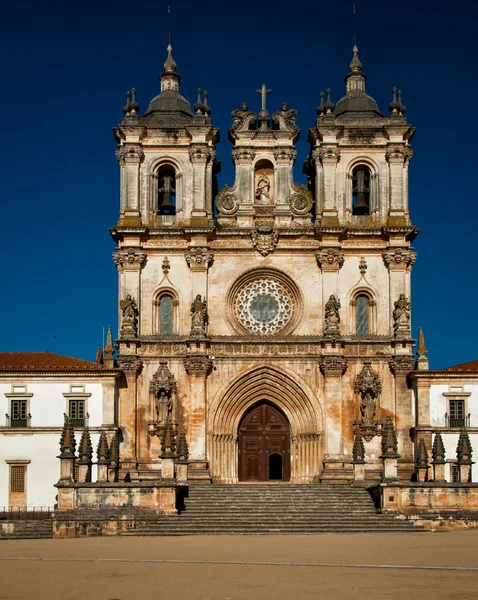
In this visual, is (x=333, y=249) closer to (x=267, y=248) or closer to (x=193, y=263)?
(x=267, y=248)

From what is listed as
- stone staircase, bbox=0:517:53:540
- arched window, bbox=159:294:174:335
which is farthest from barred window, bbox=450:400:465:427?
stone staircase, bbox=0:517:53:540

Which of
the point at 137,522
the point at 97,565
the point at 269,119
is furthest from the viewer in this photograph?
the point at 269,119

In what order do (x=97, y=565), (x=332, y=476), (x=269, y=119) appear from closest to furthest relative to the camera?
(x=97, y=565), (x=332, y=476), (x=269, y=119)

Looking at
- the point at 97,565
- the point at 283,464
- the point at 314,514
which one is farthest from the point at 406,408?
the point at 97,565

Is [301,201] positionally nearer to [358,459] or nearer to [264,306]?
[264,306]

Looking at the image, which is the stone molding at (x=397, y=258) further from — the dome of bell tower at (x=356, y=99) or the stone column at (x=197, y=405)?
the stone column at (x=197, y=405)

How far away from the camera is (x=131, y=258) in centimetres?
5262

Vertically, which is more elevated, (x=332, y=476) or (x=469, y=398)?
(x=469, y=398)

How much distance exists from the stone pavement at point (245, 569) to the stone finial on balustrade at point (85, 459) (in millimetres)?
7489

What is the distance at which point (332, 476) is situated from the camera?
5000 centimetres

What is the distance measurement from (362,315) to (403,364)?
3.43m

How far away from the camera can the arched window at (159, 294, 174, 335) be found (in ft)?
173

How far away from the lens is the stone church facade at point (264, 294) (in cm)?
5109

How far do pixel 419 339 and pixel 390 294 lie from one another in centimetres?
264
